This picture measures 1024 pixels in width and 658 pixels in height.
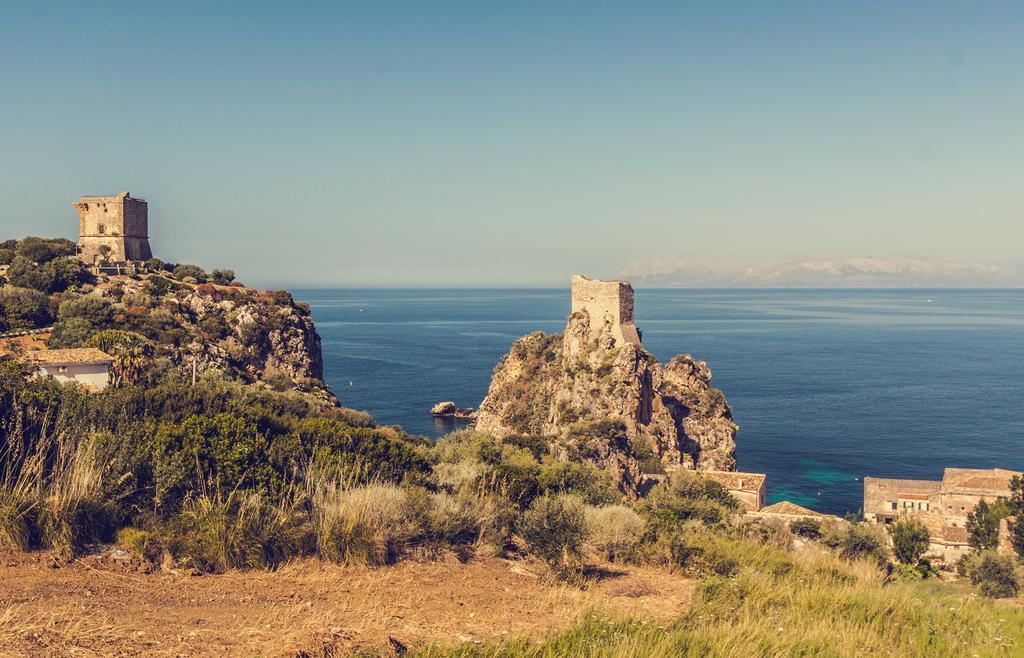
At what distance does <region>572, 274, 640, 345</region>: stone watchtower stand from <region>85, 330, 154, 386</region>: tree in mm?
38258

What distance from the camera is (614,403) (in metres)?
56.7

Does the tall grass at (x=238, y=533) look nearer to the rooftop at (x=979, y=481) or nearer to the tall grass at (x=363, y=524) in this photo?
the tall grass at (x=363, y=524)

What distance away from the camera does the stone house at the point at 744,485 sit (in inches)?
1877

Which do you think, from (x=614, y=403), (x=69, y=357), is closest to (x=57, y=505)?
(x=69, y=357)

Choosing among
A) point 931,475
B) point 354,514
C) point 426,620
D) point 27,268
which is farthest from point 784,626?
point 931,475

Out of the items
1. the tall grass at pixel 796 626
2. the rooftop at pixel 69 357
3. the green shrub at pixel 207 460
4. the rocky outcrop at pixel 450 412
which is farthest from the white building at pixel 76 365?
the rocky outcrop at pixel 450 412

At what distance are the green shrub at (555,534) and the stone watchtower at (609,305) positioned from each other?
164 ft

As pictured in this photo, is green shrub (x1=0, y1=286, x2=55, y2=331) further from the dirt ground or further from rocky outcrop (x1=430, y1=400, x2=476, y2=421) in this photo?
rocky outcrop (x1=430, y1=400, x2=476, y2=421)

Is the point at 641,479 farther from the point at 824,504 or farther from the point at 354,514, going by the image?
the point at 354,514

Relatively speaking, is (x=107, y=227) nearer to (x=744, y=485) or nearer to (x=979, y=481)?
(x=744, y=485)

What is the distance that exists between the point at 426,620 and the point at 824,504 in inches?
2126

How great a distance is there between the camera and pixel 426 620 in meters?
8.09

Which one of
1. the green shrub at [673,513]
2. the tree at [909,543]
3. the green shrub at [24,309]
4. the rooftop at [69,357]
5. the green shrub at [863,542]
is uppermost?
the green shrub at [24,309]

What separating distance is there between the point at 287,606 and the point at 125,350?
2668cm
